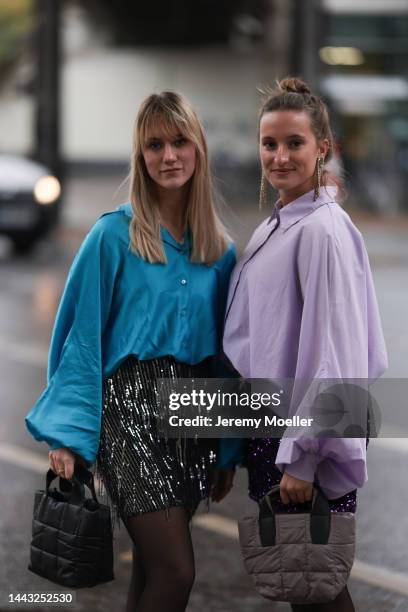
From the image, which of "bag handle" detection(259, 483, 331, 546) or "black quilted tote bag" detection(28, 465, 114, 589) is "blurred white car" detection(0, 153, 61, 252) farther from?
"bag handle" detection(259, 483, 331, 546)

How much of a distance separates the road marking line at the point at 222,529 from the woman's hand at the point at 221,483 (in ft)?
3.79

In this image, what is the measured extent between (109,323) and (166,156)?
491mm

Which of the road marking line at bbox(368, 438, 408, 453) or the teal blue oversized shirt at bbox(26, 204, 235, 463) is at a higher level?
the teal blue oversized shirt at bbox(26, 204, 235, 463)

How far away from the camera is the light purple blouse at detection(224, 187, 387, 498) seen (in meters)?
2.90

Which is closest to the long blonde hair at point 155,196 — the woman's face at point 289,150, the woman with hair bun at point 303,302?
the woman with hair bun at point 303,302

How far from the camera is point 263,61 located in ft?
88.8

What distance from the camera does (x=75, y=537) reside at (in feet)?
10.2

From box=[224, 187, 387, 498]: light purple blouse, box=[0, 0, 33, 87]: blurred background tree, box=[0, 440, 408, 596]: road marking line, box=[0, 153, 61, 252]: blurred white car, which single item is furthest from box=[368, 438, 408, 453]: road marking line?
box=[0, 0, 33, 87]: blurred background tree

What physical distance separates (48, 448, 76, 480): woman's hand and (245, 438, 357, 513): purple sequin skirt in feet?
1.59

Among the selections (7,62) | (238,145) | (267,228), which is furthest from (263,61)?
(267,228)

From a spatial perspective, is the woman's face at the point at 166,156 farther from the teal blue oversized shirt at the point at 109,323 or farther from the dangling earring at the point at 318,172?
the dangling earring at the point at 318,172

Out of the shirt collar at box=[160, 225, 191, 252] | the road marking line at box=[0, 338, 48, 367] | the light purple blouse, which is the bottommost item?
the road marking line at box=[0, 338, 48, 367]

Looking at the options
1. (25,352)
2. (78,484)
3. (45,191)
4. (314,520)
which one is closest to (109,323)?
(78,484)

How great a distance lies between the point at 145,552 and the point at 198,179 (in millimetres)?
1062
